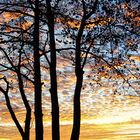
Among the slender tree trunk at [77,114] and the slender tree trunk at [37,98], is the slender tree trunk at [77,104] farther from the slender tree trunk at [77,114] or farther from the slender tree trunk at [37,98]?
the slender tree trunk at [37,98]

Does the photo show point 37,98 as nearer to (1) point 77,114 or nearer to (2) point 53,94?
(2) point 53,94

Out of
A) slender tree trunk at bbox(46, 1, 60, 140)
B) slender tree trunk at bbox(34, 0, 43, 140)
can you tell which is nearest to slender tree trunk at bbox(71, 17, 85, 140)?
slender tree trunk at bbox(46, 1, 60, 140)

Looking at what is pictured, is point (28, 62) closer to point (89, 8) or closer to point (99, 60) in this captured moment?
point (99, 60)

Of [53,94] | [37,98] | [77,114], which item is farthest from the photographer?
[37,98]

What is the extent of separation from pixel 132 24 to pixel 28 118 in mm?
8603

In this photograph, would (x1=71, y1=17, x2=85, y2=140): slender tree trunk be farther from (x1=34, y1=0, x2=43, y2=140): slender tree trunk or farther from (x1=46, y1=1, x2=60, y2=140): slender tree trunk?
(x1=34, y1=0, x2=43, y2=140): slender tree trunk

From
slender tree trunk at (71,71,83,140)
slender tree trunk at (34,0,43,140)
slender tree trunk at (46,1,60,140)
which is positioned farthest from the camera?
slender tree trunk at (34,0,43,140)

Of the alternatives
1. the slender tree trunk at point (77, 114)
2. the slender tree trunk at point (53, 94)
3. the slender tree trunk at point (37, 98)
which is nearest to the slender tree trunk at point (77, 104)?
the slender tree trunk at point (77, 114)

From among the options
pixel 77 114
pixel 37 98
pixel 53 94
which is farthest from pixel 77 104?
pixel 37 98

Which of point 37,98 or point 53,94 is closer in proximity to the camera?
point 53,94

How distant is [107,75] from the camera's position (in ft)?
81.1

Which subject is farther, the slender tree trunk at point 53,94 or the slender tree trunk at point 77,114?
Result: the slender tree trunk at point 77,114

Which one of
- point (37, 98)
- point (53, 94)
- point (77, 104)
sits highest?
point (53, 94)

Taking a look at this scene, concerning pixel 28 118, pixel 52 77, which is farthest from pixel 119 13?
pixel 28 118
